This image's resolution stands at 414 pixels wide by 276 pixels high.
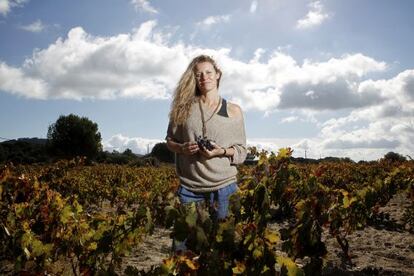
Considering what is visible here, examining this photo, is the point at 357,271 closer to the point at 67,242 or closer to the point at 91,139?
the point at 67,242

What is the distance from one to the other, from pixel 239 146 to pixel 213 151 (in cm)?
26

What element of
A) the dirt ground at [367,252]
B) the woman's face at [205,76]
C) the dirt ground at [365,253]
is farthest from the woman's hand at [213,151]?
the dirt ground at [367,252]

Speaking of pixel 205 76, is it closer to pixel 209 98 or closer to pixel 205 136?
pixel 209 98

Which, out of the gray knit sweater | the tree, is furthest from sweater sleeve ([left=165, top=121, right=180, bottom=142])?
the tree

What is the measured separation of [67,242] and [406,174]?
5872mm

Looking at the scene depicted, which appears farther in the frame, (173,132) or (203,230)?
(173,132)

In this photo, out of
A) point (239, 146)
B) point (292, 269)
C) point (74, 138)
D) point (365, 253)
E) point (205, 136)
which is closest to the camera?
point (292, 269)

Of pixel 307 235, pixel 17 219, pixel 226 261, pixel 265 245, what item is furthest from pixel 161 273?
pixel 17 219

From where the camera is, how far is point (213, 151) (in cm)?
245

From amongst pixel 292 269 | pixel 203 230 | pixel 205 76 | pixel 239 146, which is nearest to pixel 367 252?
pixel 239 146

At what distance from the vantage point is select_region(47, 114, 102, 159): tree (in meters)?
58.8

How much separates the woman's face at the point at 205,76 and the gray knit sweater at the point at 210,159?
131 mm

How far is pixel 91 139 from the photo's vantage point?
5928 centimetres

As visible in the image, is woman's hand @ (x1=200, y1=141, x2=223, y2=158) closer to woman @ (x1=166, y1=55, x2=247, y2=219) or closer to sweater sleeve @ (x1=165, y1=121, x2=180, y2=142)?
woman @ (x1=166, y1=55, x2=247, y2=219)
